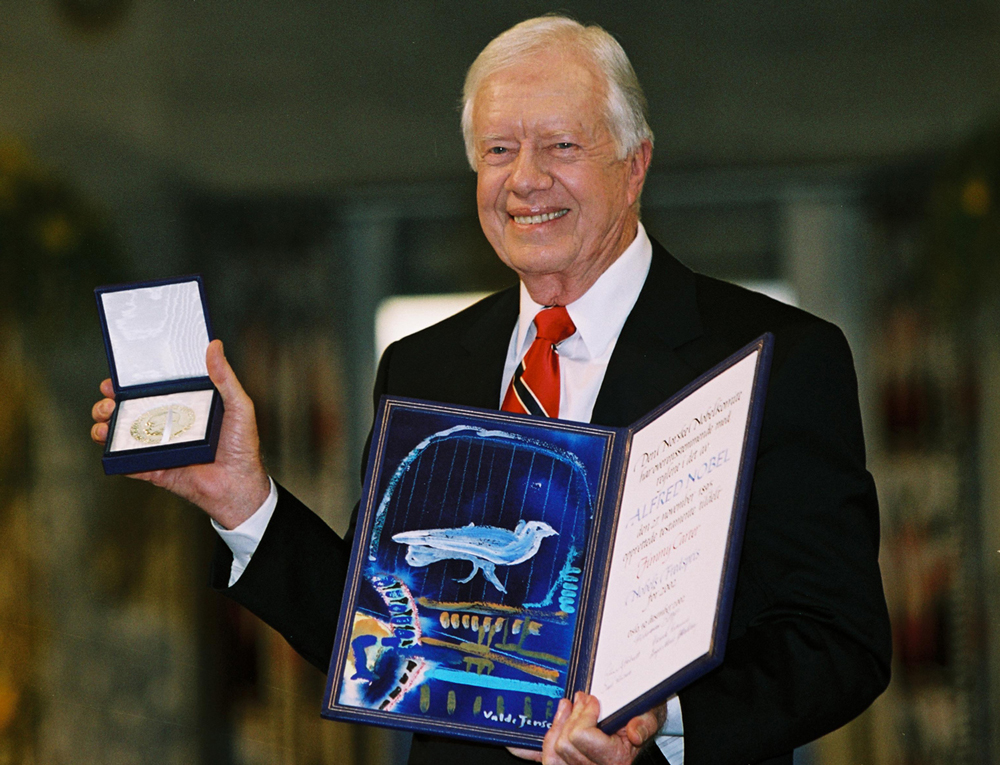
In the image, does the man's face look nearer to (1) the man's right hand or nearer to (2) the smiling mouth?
(2) the smiling mouth

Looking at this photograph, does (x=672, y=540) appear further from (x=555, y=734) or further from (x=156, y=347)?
(x=156, y=347)

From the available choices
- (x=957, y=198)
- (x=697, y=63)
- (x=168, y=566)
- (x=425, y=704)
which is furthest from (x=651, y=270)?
(x=168, y=566)

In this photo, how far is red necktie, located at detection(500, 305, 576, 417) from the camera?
1737 mm

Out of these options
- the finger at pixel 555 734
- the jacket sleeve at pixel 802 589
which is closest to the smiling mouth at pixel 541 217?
the jacket sleeve at pixel 802 589

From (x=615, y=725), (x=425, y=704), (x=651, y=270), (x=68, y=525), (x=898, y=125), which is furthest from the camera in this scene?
(x=68, y=525)

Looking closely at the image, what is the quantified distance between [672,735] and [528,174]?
0.81 metres

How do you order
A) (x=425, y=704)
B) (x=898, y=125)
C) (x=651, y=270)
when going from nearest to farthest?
(x=425, y=704), (x=651, y=270), (x=898, y=125)

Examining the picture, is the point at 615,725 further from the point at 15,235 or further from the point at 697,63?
the point at 15,235

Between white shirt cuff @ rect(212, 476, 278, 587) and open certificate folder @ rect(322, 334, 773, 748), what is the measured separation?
246 millimetres

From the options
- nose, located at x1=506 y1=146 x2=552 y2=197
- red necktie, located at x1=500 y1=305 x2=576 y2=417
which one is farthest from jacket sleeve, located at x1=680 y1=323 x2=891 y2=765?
nose, located at x1=506 y1=146 x2=552 y2=197

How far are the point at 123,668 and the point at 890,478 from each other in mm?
2159

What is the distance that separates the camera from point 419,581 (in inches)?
57.8

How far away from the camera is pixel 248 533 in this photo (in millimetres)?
1693
